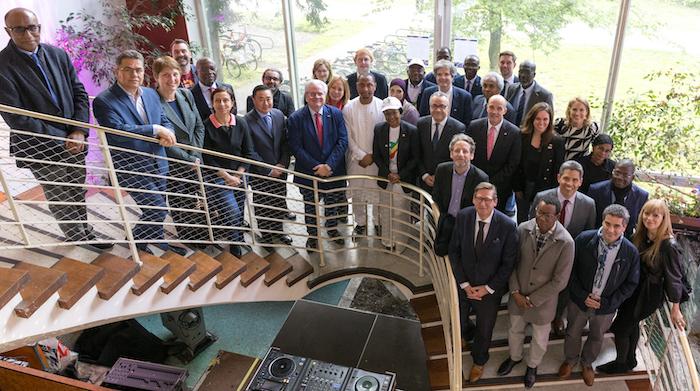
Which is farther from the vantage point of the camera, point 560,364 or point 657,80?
point 657,80

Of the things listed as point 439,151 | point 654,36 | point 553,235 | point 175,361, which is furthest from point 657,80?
point 175,361

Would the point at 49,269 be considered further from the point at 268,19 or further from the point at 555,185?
the point at 268,19

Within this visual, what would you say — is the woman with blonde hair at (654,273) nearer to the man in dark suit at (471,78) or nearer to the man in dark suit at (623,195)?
the man in dark suit at (623,195)

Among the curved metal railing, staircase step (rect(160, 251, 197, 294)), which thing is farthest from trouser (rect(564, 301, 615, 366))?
staircase step (rect(160, 251, 197, 294))

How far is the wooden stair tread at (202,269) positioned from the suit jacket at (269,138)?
2.92ft

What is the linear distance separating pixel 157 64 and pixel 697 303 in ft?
17.5

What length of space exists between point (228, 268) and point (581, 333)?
2770 millimetres

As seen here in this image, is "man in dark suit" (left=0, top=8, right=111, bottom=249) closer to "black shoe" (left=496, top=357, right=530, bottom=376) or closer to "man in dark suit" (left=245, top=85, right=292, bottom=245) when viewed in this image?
"man in dark suit" (left=245, top=85, right=292, bottom=245)

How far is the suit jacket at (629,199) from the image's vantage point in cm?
380

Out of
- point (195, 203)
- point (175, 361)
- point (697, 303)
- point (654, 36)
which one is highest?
point (654, 36)

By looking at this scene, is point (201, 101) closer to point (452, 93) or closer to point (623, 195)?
point (452, 93)

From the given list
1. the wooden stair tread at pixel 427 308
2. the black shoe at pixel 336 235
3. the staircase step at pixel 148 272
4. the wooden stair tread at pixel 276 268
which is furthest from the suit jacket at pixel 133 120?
the wooden stair tread at pixel 427 308

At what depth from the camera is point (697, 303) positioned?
5.13 metres

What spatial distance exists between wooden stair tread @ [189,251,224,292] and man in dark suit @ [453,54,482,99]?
2.97 m
